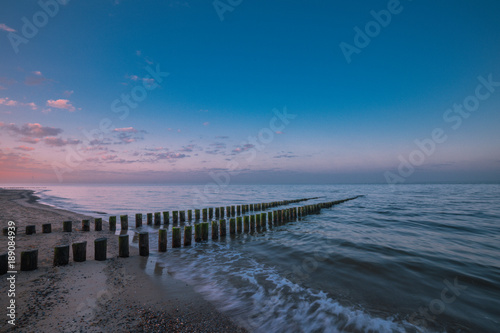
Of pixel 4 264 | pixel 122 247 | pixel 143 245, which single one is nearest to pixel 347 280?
pixel 143 245

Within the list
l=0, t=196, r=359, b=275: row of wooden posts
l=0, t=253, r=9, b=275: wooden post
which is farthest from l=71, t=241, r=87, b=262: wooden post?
l=0, t=253, r=9, b=275: wooden post

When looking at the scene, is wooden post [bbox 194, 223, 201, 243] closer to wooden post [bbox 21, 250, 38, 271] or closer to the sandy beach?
the sandy beach

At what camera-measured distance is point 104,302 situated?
15.4 ft

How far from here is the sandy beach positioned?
396 centimetres

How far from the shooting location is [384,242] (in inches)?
454

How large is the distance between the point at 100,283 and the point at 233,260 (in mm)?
4210

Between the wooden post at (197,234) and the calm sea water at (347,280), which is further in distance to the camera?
the wooden post at (197,234)

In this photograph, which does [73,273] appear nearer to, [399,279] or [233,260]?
[233,260]

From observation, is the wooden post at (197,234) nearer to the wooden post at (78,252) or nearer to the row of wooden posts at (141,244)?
the row of wooden posts at (141,244)

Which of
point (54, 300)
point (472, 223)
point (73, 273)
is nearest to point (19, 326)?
point (54, 300)

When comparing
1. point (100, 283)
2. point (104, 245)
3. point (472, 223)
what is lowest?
point (472, 223)

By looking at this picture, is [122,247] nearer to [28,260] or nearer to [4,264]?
[28,260]

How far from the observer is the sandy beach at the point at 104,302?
13.0 ft

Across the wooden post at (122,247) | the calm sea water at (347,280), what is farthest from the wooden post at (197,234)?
the wooden post at (122,247)
